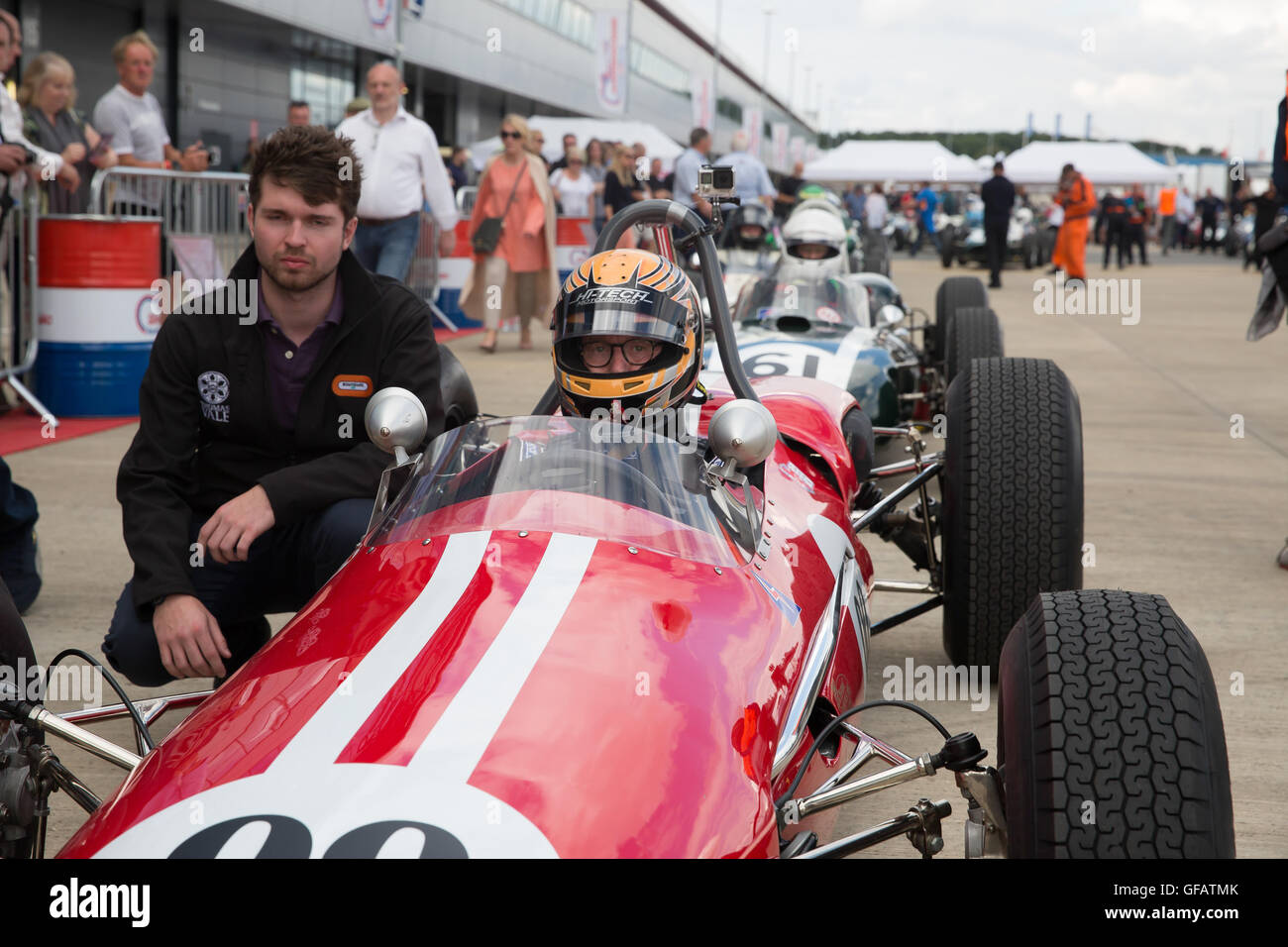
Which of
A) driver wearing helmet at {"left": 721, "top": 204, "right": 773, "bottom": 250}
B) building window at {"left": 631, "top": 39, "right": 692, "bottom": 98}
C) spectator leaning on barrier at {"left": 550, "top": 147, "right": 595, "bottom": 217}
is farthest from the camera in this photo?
building window at {"left": 631, "top": 39, "right": 692, "bottom": 98}

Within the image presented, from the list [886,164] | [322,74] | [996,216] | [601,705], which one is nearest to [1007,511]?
[601,705]

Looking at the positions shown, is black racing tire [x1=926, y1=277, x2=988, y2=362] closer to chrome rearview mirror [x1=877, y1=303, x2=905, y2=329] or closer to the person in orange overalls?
chrome rearview mirror [x1=877, y1=303, x2=905, y2=329]

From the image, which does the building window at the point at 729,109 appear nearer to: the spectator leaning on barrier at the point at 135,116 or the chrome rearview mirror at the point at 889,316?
the spectator leaning on barrier at the point at 135,116

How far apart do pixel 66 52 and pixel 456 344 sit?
33.5 ft

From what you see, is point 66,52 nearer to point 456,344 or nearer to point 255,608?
point 456,344

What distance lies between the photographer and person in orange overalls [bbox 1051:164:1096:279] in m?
21.3

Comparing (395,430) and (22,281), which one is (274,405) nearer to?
(395,430)

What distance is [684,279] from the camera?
12.5ft

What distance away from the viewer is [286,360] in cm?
360

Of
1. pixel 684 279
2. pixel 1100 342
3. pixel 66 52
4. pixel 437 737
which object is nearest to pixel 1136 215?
pixel 1100 342

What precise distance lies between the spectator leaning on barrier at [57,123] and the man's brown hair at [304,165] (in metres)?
4.99

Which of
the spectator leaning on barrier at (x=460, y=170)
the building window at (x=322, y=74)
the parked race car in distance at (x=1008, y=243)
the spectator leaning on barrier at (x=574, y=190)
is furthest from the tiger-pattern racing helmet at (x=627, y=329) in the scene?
the parked race car in distance at (x=1008, y=243)

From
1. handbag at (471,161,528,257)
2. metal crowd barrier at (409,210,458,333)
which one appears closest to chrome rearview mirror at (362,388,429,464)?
handbag at (471,161,528,257)

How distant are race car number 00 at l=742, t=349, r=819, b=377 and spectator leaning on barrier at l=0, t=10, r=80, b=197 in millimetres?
3546
